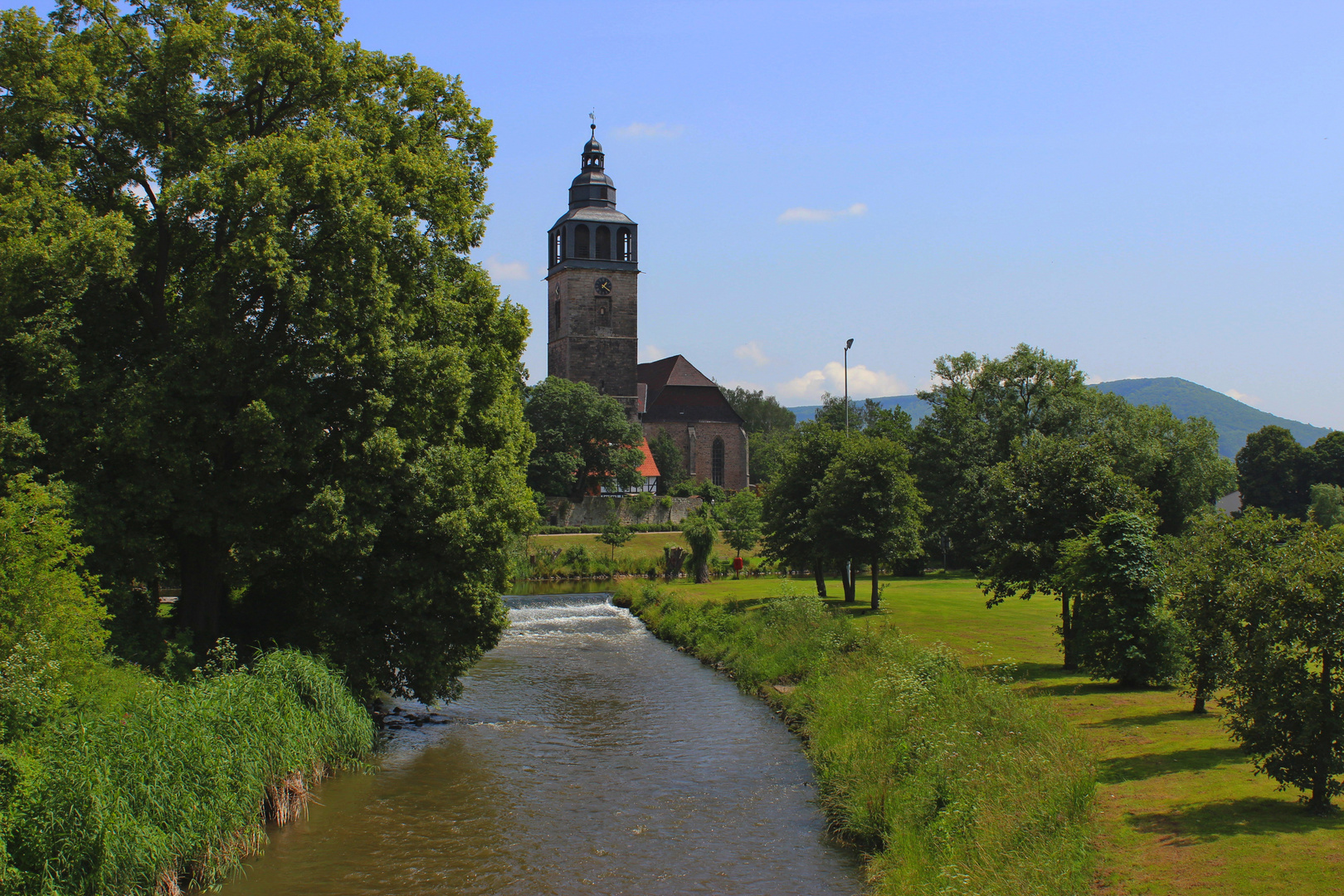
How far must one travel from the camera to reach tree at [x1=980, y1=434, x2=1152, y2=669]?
1938 cm

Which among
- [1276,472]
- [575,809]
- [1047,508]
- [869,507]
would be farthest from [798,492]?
[1276,472]

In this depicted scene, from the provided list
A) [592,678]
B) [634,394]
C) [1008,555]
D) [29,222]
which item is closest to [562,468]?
[634,394]

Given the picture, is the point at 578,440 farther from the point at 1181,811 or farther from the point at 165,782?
the point at 1181,811

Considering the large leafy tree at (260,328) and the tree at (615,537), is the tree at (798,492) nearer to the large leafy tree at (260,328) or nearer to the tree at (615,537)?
the large leafy tree at (260,328)

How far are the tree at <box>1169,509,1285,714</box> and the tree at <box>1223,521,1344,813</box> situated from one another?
64 cm

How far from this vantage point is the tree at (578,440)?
7131cm

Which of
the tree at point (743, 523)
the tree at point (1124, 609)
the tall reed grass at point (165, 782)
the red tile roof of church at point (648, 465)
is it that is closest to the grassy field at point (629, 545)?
the tree at point (743, 523)

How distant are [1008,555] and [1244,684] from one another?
31.5ft

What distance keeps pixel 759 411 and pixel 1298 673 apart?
13240 cm

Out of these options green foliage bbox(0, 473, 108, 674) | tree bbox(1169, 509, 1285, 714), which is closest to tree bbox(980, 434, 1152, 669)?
tree bbox(1169, 509, 1285, 714)

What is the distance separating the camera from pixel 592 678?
23438mm

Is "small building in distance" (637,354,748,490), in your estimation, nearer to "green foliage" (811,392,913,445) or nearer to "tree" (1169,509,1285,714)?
"green foliage" (811,392,913,445)

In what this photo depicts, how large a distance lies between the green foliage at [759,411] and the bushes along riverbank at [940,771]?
120 meters

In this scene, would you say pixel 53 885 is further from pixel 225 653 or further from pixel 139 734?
pixel 225 653
